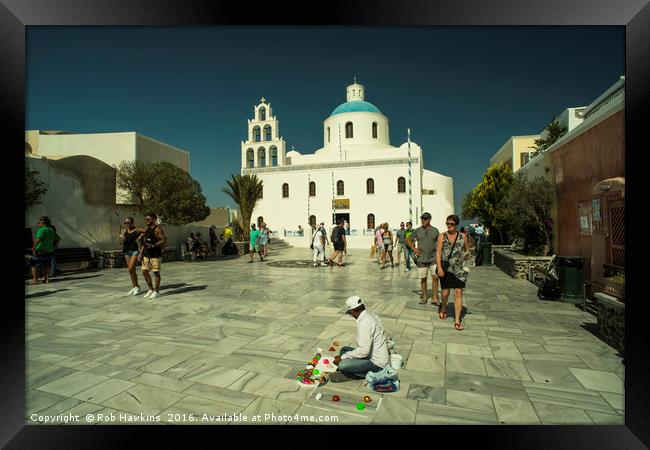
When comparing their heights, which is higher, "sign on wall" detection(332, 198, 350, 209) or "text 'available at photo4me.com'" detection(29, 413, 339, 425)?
"sign on wall" detection(332, 198, 350, 209)

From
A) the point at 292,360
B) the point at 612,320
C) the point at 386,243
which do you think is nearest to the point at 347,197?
the point at 386,243

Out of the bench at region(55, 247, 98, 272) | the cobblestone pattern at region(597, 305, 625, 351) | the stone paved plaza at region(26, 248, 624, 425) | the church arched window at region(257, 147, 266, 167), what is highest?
the church arched window at region(257, 147, 266, 167)

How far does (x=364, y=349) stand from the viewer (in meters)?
3.12

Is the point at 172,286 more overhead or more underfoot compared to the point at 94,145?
more underfoot

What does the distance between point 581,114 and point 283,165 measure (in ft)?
81.9

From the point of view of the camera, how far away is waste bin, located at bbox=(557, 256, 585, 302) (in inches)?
256

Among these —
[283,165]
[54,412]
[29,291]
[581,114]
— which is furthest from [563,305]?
[283,165]

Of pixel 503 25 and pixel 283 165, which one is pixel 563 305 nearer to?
pixel 503 25

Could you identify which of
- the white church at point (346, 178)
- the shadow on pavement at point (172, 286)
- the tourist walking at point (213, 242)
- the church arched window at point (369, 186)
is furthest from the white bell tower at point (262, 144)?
the shadow on pavement at point (172, 286)

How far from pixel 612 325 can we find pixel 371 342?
10.6 feet

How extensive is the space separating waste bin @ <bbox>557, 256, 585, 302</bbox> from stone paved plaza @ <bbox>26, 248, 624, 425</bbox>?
438 mm

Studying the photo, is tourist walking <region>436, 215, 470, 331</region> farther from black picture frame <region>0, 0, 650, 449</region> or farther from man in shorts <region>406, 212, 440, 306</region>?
black picture frame <region>0, 0, 650, 449</region>

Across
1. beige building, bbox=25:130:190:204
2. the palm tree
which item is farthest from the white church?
beige building, bbox=25:130:190:204
